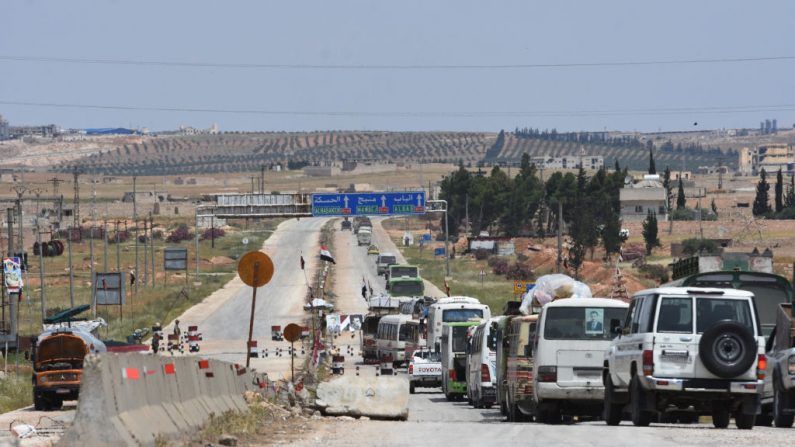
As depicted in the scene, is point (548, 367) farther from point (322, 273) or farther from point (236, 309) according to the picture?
point (322, 273)

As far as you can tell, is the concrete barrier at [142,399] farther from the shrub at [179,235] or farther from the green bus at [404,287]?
the shrub at [179,235]

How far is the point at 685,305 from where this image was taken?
21.0 meters

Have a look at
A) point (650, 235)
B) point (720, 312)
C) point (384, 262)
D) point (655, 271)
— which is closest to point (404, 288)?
point (655, 271)

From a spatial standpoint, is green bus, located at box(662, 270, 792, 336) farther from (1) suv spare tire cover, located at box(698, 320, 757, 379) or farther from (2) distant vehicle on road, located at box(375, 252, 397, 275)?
(2) distant vehicle on road, located at box(375, 252, 397, 275)

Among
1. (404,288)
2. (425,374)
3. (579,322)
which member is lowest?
(425,374)

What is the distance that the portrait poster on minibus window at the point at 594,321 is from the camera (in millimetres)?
24859

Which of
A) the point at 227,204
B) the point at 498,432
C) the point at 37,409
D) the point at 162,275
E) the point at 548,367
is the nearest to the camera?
the point at 498,432

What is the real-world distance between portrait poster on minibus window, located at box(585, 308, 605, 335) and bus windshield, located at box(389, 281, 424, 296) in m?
58.9

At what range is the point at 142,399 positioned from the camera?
15.8m

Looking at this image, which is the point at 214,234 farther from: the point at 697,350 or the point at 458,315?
the point at 697,350

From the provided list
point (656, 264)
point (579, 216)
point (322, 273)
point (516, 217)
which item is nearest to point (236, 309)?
point (322, 273)

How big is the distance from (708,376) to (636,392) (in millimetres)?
1125

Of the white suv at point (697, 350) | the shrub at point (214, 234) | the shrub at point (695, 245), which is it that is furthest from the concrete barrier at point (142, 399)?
the shrub at point (214, 234)

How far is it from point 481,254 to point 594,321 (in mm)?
112689
